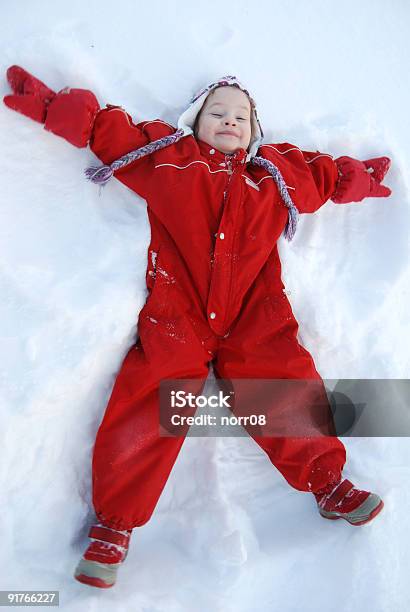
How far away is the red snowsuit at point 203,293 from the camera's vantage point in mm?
1416

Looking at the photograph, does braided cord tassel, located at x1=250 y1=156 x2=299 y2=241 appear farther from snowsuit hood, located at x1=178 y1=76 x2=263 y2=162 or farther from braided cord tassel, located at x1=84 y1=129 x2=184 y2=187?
braided cord tassel, located at x1=84 y1=129 x2=184 y2=187

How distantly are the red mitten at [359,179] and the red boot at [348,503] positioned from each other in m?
0.92

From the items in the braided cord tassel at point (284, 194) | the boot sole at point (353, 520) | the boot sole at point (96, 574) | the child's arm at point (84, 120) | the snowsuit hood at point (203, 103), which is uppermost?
the snowsuit hood at point (203, 103)

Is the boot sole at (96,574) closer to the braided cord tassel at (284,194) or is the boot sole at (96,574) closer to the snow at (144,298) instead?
→ the snow at (144,298)

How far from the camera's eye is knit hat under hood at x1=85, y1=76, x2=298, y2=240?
1.56 metres

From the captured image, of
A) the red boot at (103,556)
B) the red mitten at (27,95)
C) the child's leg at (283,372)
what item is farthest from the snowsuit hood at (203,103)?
the red boot at (103,556)

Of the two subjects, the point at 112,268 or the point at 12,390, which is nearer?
the point at 12,390

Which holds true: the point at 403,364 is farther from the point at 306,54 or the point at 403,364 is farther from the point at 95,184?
the point at 306,54

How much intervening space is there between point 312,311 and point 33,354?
2.76 ft

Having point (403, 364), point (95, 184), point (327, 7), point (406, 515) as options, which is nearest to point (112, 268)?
point (95, 184)

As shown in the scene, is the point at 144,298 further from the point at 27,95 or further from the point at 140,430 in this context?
the point at 27,95

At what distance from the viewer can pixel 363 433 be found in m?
1.59

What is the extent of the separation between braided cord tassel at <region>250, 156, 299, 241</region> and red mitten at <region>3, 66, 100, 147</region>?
0.53 m

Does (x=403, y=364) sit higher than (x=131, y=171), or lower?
lower
